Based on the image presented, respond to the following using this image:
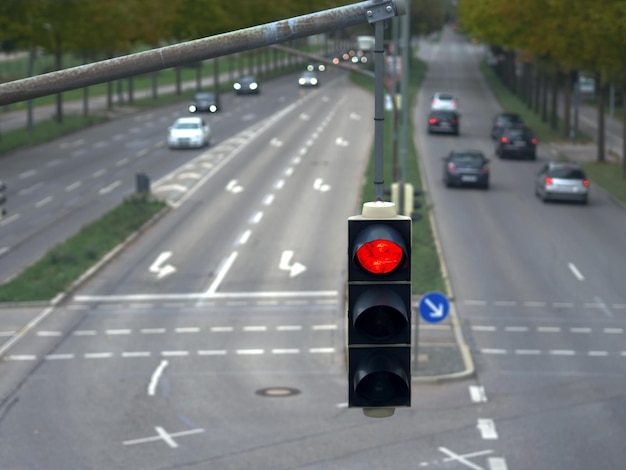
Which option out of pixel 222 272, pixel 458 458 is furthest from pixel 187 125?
pixel 458 458

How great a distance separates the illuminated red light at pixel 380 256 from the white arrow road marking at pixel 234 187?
1737 inches

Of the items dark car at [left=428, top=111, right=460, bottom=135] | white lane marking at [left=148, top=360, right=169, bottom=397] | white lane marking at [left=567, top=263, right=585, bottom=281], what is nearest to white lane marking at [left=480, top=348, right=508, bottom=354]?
white lane marking at [left=148, top=360, right=169, bottom=397]

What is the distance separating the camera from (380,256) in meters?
6.89

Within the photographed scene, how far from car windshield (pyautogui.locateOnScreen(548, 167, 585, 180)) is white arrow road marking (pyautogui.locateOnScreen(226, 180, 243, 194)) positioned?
12557 millimetres

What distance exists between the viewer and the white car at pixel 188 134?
6575 centimetres

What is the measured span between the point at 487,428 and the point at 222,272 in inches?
616

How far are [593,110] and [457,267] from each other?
6698 cm

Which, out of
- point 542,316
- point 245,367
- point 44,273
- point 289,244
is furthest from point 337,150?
point 245,367

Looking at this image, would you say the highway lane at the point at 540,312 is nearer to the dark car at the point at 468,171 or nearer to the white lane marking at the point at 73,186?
the dark car at the point at 468,171

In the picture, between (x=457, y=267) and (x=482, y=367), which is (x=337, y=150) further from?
(x=482, y=367)

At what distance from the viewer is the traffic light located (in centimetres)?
689

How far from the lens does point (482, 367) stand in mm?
24844

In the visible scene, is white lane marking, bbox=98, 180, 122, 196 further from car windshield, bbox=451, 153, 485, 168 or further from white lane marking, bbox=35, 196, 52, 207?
car windshield, bbox=451, 153, 485, 168

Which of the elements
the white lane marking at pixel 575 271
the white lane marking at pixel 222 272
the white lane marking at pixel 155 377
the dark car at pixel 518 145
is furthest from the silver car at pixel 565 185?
the white lane marking at pixel 155 377
